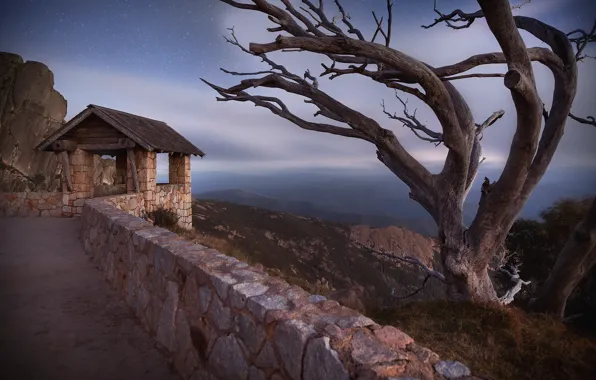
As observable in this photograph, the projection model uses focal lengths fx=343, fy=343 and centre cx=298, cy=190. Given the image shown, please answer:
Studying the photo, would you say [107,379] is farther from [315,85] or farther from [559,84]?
[559,84]

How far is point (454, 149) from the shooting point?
5.84 metres

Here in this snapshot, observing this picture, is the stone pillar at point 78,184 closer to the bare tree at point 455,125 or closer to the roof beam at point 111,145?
the roof beam at point 111,145

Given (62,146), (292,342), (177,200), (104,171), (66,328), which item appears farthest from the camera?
(104,171)

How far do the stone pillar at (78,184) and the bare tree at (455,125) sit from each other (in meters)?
8.23

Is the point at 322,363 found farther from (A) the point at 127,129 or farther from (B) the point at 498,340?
(A) the point at 127,129

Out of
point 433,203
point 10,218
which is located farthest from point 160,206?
point 433,203

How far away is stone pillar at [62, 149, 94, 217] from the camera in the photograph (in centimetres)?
1209

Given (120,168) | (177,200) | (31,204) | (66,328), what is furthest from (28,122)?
(66,328)

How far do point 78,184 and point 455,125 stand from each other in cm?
1270

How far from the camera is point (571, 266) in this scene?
6543mm

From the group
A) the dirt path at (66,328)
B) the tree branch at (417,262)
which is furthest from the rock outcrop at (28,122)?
the tree branch at (417,262)

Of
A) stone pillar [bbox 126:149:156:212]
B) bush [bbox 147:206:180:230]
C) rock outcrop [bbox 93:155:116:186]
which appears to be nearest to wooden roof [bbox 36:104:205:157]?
stone pillar [bbox 126:149:156:212]

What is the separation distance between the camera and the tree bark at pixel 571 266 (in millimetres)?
6387

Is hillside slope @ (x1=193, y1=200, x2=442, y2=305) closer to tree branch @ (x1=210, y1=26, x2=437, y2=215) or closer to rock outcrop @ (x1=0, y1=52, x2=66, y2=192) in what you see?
rock outcrop @ (x1=0, y1=52, x2=66, y2=192)
